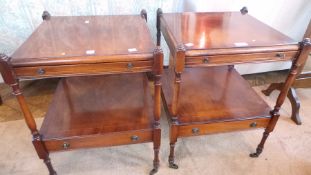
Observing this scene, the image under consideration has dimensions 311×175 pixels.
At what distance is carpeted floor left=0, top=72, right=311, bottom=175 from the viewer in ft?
4.54

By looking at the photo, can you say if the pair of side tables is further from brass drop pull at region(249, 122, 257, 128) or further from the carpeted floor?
the carpeted floor

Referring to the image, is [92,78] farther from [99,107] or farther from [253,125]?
[253,125]

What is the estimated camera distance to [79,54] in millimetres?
969

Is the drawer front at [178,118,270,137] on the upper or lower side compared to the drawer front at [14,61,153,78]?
lower

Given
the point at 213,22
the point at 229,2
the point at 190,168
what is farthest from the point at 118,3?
the point at 190,168

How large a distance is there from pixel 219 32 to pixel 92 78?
34.6 inches

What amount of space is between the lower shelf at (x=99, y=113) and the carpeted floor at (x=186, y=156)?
29 centimetres

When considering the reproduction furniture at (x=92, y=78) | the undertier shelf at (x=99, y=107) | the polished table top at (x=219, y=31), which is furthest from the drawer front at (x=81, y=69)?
the undertier shelf at (x=99, y=107)

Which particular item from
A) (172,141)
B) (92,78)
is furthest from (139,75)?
(172,141)

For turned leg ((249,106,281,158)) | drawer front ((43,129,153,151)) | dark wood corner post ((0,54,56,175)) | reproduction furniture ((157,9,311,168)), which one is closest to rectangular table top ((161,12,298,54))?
reproduction furniture ((157,9,311,168))

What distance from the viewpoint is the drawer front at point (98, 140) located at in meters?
1.13

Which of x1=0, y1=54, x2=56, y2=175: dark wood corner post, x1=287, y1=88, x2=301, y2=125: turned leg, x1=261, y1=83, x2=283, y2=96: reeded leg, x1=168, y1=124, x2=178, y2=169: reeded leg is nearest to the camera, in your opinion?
x1=0, y1=54, x2=56, y2=175: dark wood corner post

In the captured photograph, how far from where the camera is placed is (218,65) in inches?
42.8

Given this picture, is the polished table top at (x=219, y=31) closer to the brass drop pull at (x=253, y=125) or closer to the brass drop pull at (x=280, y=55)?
the brass drop pull at (x=280, y=55)
